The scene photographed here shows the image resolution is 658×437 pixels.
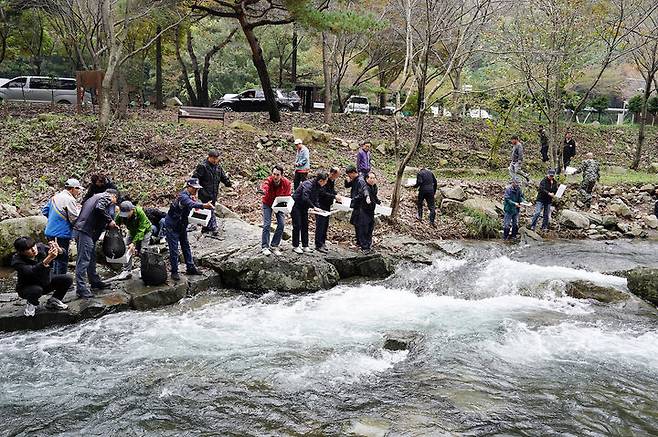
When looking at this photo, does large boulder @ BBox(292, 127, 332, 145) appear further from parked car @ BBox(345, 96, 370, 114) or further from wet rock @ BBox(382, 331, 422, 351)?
parked car @ BBox(345, 96, 370, 114)

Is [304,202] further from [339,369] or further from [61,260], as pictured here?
[61,260]

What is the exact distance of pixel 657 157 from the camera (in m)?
23.6

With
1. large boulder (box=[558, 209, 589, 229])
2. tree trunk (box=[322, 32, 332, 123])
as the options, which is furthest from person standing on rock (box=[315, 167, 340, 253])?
tree trunk (box=[322, 32, 332, 123])

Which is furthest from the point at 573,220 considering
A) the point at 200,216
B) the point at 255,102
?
the point at 255,102

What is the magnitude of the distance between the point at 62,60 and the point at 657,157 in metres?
38.8

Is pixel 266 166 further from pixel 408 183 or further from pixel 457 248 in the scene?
pixel 457 248

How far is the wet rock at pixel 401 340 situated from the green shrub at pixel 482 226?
6.10m

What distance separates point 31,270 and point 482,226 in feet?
31.8

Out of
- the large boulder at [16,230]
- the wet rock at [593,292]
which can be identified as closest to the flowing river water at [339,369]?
the wet rock at [593,292]

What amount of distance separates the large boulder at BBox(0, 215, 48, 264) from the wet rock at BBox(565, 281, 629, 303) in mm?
9490

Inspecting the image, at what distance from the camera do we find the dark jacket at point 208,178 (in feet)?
33.7

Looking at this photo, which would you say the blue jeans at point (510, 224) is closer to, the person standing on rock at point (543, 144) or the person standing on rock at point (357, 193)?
the person standing on rock at point (357, 193)

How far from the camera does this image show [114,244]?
26.9 feet

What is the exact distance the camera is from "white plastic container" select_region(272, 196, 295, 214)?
940 cm
